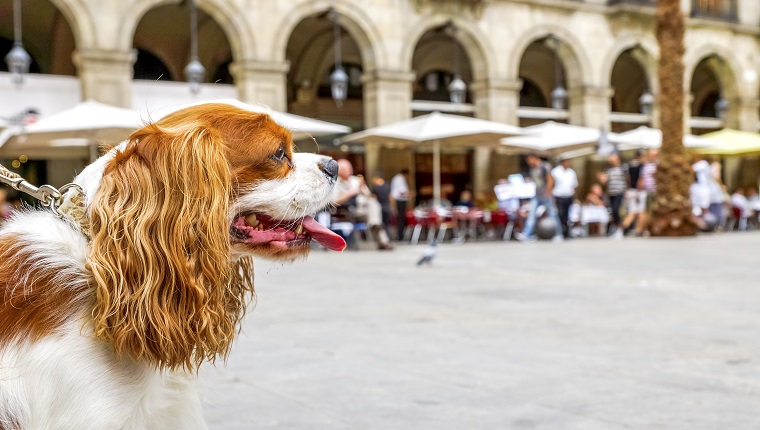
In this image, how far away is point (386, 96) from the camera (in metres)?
21.2

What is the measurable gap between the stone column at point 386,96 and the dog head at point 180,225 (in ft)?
62.9

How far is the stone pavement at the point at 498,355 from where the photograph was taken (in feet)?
10.6

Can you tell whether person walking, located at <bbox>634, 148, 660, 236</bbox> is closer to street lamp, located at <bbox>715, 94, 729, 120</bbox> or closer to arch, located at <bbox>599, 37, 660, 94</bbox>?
arch, located at <bbox>599, 37, 660, 94</bbox>

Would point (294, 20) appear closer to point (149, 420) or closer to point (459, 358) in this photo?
point (459, 358)

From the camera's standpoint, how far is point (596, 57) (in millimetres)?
24750

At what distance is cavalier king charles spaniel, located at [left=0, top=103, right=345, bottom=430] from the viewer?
1654mm

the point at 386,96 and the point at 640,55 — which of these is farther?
the point at 640,55

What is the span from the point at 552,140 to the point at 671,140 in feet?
10.7

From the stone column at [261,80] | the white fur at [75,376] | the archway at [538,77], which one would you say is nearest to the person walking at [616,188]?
the stone column at [261,80]

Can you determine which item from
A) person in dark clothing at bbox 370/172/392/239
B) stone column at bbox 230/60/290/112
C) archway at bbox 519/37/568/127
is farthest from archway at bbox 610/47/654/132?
person in dark clothing at bbox 370/172/392/239

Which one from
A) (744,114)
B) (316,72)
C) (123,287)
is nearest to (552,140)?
(316,72)

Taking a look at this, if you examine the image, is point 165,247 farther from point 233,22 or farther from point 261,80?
point 233,22

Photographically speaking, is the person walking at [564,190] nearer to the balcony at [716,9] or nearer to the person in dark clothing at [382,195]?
the person in dark clothing at [382,195]

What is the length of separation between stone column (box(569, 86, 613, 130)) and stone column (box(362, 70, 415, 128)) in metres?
5.87
